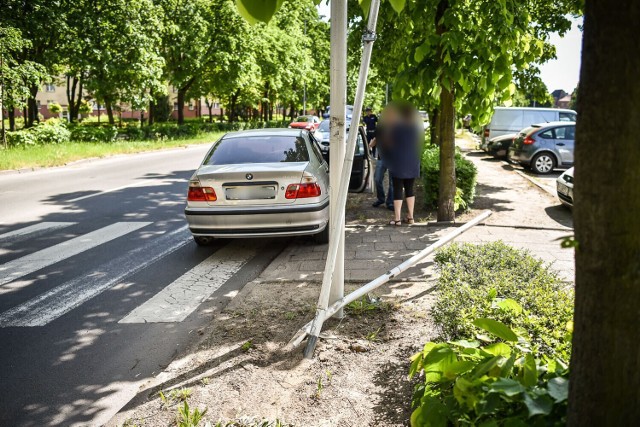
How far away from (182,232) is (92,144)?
54.2 ft

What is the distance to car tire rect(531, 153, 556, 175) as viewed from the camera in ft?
56.4

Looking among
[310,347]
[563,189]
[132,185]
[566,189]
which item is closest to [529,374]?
[310,347]

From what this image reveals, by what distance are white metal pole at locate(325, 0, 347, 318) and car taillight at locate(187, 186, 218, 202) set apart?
9.19 ft

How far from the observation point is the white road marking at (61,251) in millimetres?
6621

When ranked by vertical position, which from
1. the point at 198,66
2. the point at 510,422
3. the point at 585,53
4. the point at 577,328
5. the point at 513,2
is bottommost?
the point at 510,422

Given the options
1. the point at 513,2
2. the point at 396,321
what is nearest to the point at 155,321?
the point at 396,321

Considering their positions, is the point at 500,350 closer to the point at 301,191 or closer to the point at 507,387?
the point at 507,387

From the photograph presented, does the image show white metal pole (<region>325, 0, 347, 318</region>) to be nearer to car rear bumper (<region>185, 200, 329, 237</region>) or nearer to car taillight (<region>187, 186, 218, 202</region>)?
car rear bumper (<region>185, 200, 329, 237</region>)

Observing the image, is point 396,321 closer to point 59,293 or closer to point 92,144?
point 59,293

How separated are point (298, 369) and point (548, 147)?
15620 mm

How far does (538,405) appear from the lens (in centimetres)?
184

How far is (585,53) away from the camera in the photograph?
1546mm

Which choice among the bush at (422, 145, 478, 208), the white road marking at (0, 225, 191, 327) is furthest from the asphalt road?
the bush at (422, 145, 478, 208)

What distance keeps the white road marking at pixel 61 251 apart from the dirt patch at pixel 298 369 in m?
3.22
